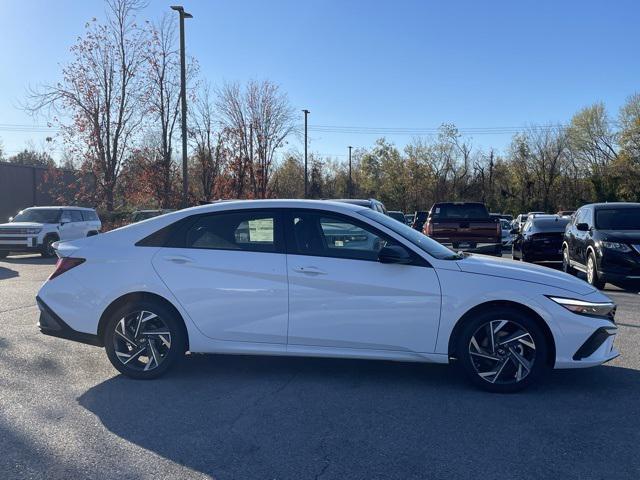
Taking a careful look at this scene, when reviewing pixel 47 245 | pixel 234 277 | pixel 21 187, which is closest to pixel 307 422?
pixel 234 277

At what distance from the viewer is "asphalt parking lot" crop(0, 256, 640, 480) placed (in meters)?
3.71

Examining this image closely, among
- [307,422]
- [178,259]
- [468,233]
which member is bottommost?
[307,422]

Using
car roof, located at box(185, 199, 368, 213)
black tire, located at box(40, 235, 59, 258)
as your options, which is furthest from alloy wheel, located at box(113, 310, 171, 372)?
black tire, located at box(40, 235, 59, 258)

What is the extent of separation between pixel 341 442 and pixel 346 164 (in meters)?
72.9

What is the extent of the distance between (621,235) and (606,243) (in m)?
0.30

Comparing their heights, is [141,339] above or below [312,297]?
below

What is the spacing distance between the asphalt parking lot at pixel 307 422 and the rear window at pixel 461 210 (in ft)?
39.7

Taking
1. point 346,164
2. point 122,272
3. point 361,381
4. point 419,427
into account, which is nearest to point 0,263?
point 122,272

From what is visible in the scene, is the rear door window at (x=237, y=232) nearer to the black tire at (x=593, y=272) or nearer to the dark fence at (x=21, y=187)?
the black tire at (x=593, y=272)

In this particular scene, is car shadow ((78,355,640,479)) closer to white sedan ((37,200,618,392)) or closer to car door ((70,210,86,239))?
white sedan ((37,200,618,392))

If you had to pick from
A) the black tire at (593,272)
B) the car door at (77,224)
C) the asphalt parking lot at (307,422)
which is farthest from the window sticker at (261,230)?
the car door at (77,224)

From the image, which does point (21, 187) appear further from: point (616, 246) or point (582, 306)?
point (582, 306)

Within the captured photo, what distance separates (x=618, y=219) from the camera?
11820mm

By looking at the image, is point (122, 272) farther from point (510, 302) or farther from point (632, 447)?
point (632, 447)
